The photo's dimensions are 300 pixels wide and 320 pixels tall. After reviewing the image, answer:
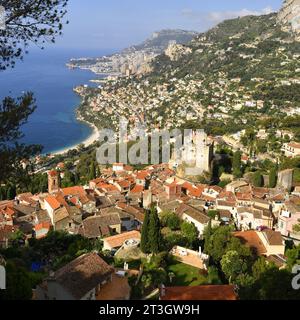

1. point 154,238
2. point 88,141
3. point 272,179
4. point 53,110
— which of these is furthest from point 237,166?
point 53,110

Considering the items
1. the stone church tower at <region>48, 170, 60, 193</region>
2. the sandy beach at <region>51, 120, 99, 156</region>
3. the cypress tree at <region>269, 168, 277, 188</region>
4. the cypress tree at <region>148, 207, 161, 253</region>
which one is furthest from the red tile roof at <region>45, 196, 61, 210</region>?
the sandy beach at <region>51, 120, 99, 156</region>

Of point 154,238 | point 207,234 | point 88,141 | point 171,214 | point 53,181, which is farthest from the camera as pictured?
point 88,141

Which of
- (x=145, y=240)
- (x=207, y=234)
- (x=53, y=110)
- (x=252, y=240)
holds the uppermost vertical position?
(x=145, y=240)

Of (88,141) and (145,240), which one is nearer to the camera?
(145,240)

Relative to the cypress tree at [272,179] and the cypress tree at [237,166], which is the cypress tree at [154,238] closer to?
the cypress tree at [272,179]

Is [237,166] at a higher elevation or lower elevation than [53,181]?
higher

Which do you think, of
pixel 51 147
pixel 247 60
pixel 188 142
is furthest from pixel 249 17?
pixel 188 142

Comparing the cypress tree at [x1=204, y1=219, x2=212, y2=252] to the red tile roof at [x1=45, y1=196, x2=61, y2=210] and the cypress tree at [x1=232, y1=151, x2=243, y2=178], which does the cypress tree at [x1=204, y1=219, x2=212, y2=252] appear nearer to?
the red tile roof at [x1=45, y1=196, x2=61, y2=210]

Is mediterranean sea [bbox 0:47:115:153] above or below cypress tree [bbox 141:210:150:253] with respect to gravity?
below

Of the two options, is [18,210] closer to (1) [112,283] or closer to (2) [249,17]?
(1) [112,283]

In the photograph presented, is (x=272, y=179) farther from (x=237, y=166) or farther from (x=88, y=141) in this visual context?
(x=88, y=141)
